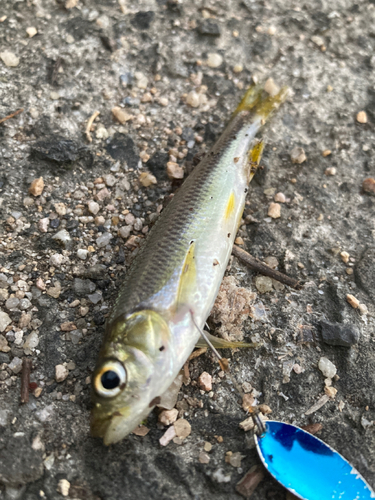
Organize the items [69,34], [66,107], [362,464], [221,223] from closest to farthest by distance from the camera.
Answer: [362,464] → [221,223] → [66,107] → [69,34]

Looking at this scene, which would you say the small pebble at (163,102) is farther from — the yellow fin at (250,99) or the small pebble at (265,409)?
the small pebble at (265,409)

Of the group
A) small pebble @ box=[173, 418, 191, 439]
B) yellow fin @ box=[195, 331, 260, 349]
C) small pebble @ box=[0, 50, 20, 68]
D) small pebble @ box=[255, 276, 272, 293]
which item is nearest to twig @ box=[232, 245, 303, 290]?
small pebble @ box=[255, 276, 272, 293]

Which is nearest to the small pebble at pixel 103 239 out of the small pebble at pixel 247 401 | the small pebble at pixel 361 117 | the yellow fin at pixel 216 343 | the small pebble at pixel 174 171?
the small pebble at pixel 174 171

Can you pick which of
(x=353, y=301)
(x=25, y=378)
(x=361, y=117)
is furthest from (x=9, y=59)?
(x=353, y=301)

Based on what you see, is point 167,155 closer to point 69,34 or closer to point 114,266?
point 114,266

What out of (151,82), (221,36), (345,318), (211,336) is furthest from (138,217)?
(221,36)

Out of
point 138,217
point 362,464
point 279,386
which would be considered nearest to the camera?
point 362,464

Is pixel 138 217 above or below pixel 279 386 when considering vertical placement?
above
